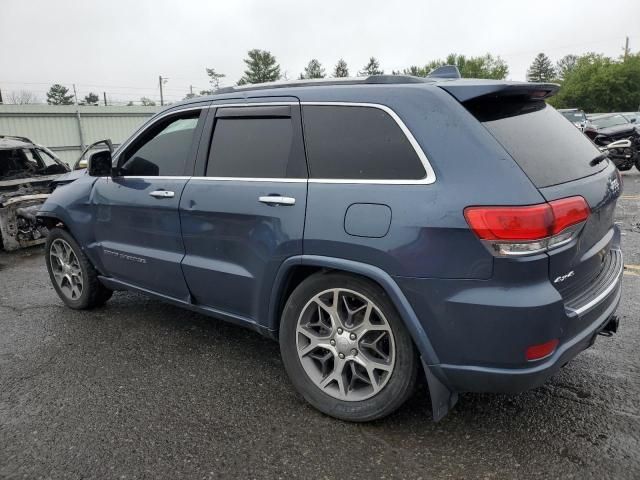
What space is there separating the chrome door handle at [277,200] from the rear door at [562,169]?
41.4 inches

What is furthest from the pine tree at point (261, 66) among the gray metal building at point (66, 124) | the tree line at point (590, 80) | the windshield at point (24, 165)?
the windshield at point (24, 165)

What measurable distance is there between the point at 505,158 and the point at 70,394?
9.59 feet

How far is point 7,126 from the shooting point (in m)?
18.8

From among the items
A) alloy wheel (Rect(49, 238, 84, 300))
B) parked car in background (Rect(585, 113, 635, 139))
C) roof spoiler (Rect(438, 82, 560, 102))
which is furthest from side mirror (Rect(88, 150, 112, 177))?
parked car in background (Rect(585, 113, 635, 139))

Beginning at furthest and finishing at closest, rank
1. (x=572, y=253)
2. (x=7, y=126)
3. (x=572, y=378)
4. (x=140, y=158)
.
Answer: (x=7, y=126), (x=140, y=158), (x=572, y=378), (x=572, y=253)

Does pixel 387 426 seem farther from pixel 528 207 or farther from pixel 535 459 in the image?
pixel 528 207

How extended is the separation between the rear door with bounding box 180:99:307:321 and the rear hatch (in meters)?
1.04

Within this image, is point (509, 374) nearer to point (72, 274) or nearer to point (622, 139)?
point (72, 274)

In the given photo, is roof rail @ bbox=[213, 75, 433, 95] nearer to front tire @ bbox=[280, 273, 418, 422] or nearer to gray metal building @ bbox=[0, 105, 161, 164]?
front tire @ bbox=[280, 273, 418, 422]

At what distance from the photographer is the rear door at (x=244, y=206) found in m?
2.95

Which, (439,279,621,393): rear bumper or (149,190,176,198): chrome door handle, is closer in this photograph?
(439,279,621,393): rear bumper

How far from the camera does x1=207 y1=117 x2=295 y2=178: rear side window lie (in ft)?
10.1

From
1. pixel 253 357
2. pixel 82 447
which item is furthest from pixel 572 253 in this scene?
pixel 82 447

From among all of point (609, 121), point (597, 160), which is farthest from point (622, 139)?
point (597, 160)
